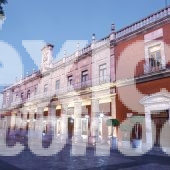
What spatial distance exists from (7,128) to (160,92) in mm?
29561

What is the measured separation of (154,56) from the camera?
52.3 ft

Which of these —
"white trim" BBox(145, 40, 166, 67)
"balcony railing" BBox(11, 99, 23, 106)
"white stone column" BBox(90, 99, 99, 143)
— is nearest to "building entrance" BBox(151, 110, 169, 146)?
"white trim" BBox(145, 40, 166, 67)

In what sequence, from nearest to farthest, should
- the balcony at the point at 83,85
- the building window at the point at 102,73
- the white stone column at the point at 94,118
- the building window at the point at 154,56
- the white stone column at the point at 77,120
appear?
1. the building window at the point at 154,56
2. the white stone column at the point at 94,118
3. the building window at the point at 102,73
4. the balcony at the point at 83,85
5. the white stone column at the point at 77,120

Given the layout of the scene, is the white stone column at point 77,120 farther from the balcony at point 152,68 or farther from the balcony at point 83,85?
the balcony at point 152,68

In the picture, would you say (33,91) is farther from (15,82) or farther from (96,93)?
(96,93)

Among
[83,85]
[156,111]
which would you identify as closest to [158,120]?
[156,111]

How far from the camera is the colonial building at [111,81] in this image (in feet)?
50.0

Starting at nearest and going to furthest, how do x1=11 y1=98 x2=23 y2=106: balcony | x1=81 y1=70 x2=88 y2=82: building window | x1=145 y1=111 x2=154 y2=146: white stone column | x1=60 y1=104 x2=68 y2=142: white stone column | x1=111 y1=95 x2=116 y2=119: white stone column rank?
x1=145 y1=111 x2=154 y2=146: white stone column → x1=111 y1=95 x2=116 y2=119: white stone column → x1=81 y1=70 x2=88 y2=82: building window → x1=60 y1=104 x2=68 y2=142: white stone column → x1=11 y1=98 x2=23 y2=106: balcony

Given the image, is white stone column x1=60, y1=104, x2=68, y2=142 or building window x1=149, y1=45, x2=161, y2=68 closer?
building window x1=149, y1=45, x2=161, y2=68

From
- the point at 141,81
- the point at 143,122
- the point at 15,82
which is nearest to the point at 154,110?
the point at 143,122

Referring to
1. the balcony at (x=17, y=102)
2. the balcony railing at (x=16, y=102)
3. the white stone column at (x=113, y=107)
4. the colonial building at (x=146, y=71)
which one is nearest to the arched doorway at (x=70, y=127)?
the white stone column at (x=113, y=107)

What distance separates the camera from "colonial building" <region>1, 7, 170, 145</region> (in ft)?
50.0

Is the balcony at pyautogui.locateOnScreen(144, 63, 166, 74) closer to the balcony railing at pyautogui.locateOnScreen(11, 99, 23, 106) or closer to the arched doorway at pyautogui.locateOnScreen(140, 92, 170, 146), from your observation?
the arched doorway at pyautogui.locateOnScreen(140, 92, 170, 146)

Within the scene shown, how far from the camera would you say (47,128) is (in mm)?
25750
